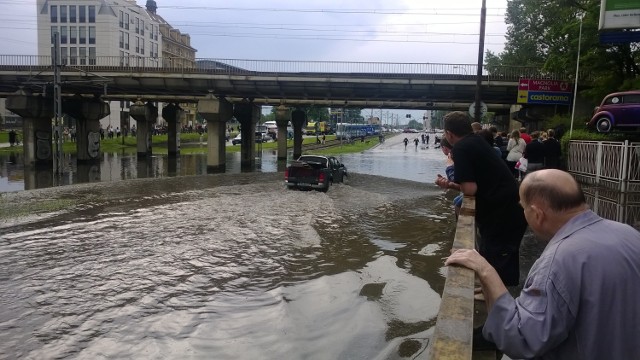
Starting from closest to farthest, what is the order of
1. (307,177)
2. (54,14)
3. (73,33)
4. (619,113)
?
(619,113), (307,177), (73,33), (54,14)

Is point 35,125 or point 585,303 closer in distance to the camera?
point 585,303

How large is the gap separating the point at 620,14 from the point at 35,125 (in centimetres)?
4186

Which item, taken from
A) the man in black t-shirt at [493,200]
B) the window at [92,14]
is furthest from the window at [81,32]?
the man in black t-shirt at [493,200]

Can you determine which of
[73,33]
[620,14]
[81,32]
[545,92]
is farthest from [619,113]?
[73,33]

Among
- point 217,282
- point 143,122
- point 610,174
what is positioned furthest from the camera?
point 143,122

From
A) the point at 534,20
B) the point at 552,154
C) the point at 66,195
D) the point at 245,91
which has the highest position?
the point at 534,20

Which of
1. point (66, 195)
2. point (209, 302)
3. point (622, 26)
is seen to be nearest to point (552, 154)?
point (622, 26)

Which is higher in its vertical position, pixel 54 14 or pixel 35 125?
pixel 54 14

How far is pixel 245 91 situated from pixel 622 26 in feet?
94.2

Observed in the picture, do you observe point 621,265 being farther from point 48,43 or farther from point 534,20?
point 48,43

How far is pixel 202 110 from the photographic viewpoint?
4228cm

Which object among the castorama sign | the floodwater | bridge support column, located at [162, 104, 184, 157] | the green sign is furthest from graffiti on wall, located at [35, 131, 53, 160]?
the green sign

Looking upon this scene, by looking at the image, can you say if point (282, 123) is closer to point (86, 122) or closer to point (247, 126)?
point (247, 126)

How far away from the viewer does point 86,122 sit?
46.8 m
